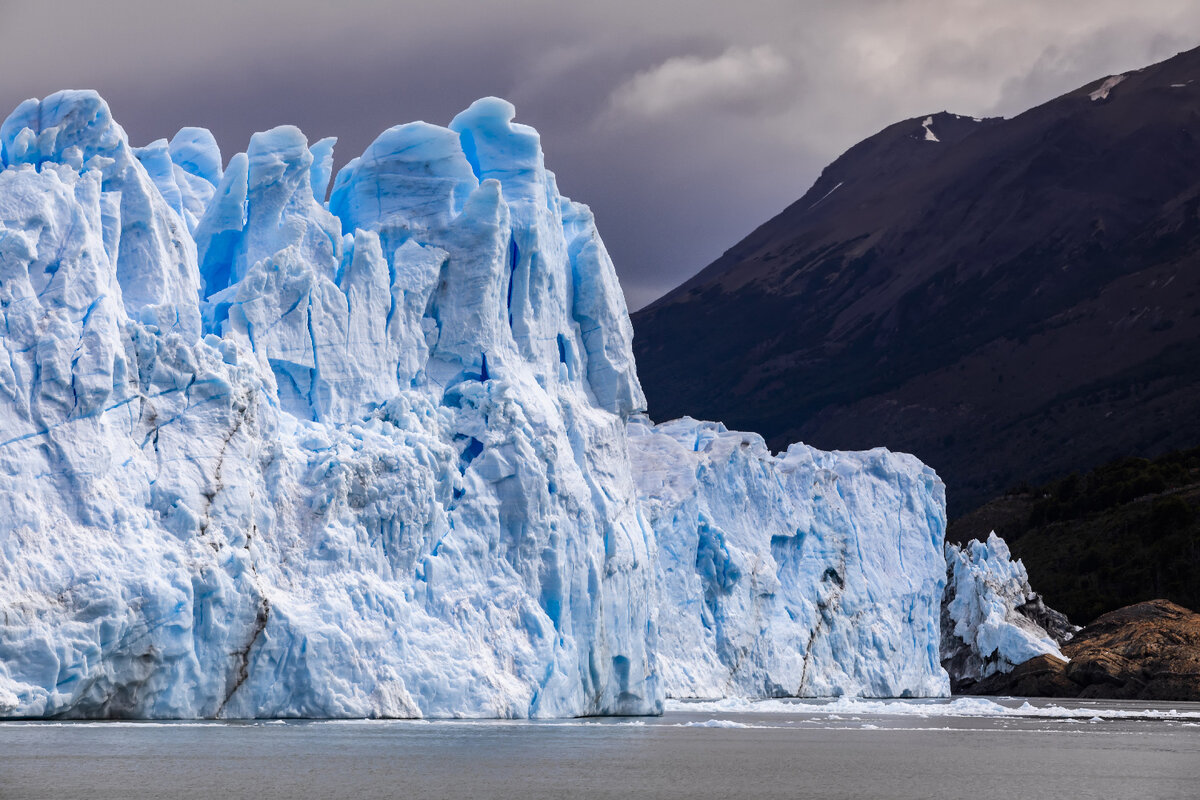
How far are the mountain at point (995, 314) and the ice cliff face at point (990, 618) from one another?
56527 millimetres

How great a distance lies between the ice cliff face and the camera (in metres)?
55.9

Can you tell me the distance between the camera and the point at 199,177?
32250 mm

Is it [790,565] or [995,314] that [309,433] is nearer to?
[790,565]

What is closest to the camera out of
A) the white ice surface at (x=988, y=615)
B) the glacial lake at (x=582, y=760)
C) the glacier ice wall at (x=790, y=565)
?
the glacial lake at (x=582, y=760)

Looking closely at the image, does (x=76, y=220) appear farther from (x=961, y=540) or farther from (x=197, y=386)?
(x=961, y=540)

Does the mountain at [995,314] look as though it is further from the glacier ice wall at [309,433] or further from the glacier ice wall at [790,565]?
the glacier ice wall at [309,433]

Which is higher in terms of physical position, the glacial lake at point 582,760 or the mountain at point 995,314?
the mountain at point 995,314

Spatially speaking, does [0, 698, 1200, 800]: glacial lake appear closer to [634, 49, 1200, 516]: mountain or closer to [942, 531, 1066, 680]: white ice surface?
[942, 531, 1066, 680]: white ice surface

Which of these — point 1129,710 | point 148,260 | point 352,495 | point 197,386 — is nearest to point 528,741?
point 352,495

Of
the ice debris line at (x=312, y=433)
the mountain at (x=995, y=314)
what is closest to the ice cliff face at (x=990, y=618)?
the ice debris line at (x=312, y=433)

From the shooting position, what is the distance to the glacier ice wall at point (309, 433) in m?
23.2

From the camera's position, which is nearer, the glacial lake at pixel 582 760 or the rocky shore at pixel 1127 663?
the glacial lake at pixel 582 760

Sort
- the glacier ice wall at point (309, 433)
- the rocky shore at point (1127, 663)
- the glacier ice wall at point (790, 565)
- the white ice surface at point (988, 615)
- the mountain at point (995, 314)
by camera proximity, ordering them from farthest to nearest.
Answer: the mountain at point (995, 314) < the white ice surface at point (988, 615) < the rocky shore at point (1127, 663) < the glacier ice wall at point (790, 565) < the glacier ice wall at point (309, 433)

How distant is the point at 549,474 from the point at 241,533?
7464mm
